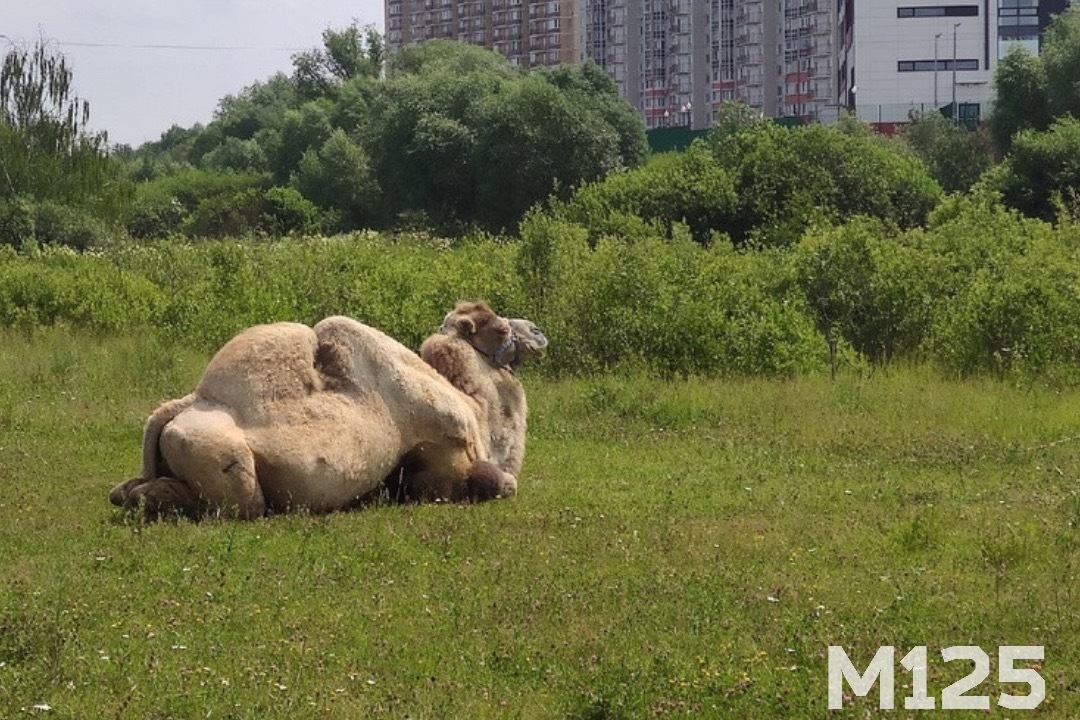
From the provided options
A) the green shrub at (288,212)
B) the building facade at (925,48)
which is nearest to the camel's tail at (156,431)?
the green shrub at (288,212)

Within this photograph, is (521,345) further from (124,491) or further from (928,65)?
(928,65)

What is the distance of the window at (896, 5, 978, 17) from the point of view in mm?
100250

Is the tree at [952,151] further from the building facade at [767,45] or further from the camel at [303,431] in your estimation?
the camel at [303,431]

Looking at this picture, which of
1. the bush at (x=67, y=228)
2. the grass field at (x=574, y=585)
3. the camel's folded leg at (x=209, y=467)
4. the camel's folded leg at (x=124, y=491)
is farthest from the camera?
the bush at (x=67, y=228)

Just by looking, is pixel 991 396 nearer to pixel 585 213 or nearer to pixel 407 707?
pixel 407 707

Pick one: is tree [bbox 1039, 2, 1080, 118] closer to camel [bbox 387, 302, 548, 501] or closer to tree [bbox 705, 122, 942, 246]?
tree [bbox 705, 122, 942, 246]

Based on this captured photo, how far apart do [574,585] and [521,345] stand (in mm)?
3565

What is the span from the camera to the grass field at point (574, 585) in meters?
6.56

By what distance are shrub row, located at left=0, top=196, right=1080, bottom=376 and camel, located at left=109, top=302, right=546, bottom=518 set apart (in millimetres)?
8416

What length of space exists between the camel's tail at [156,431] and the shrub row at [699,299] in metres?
9.36

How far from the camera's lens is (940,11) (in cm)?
10106

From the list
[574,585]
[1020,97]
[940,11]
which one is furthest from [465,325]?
[940,11]

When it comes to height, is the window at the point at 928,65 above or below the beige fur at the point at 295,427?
above

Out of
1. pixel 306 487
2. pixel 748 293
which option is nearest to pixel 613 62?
pixel 748 293
